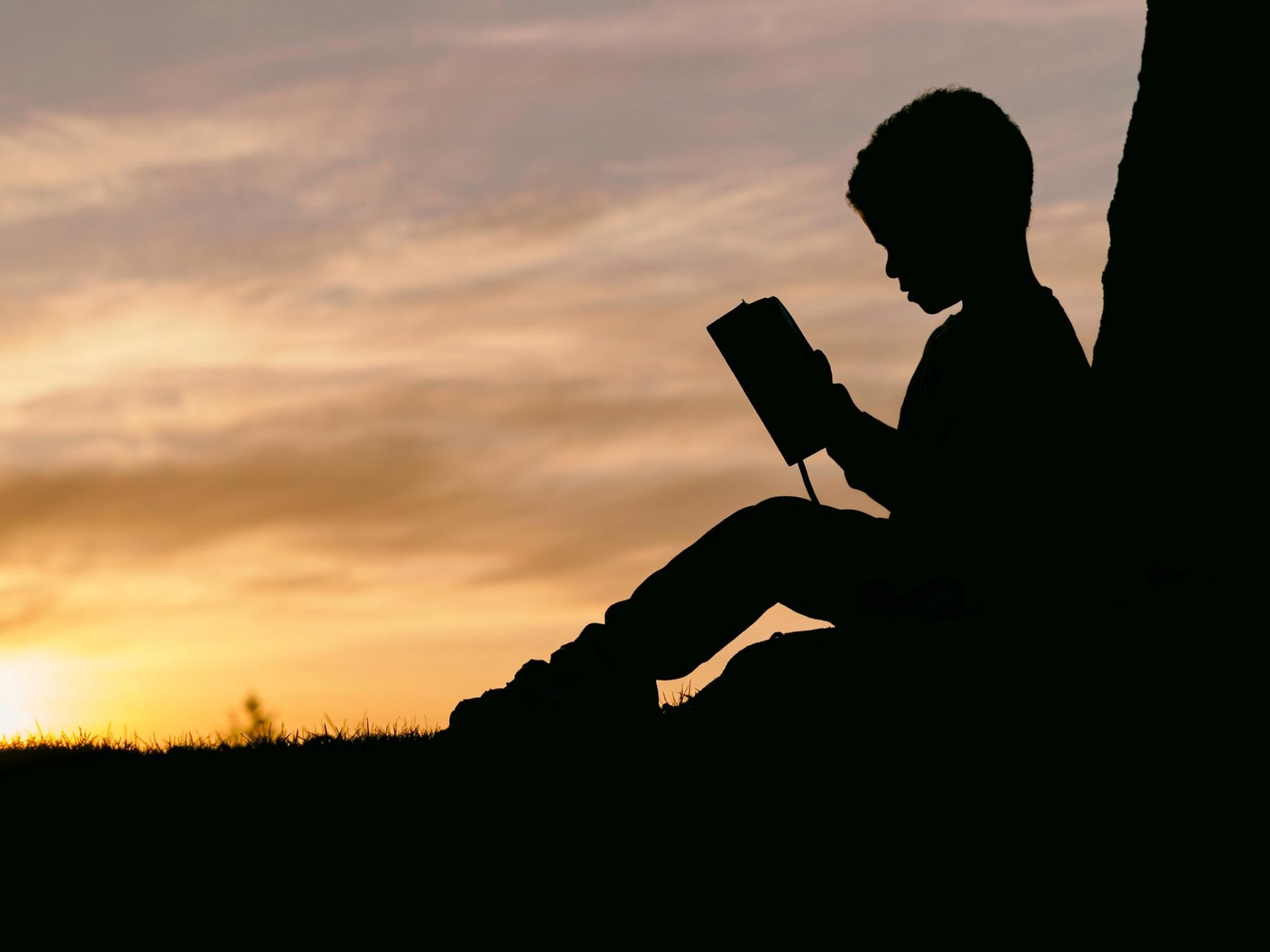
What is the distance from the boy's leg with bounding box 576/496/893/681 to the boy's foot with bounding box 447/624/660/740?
0.10 meters

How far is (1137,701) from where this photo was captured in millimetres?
4305

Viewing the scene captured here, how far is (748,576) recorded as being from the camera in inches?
202

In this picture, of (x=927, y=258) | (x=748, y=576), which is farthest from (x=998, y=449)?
(x=748, y=576)

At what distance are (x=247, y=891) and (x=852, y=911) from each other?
193 cm

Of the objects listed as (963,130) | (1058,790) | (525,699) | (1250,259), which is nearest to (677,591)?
(525,699)

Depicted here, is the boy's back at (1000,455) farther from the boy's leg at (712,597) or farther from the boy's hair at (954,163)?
the boy's hair at (954,163)

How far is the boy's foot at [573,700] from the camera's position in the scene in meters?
5.09

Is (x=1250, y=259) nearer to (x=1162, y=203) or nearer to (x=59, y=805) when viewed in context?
(x=1162, y=203)

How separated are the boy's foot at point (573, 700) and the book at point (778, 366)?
106 cm

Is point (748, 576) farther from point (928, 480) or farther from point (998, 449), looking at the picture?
point (998, 449)

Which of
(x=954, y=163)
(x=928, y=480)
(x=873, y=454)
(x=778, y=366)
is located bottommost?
(x=928, y=480)

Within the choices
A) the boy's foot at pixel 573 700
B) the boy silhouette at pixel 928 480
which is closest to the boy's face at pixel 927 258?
the boy silhouette at pixel 928 480

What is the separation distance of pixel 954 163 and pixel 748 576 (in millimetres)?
1732

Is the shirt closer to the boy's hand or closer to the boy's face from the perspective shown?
the boy's hand
